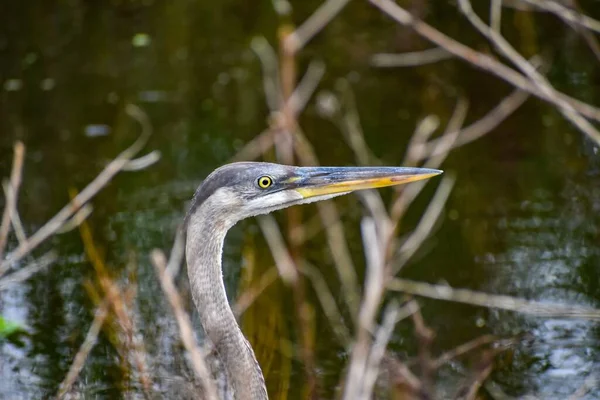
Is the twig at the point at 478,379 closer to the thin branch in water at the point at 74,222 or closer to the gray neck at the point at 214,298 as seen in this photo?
the gray neck at the point at 214,298

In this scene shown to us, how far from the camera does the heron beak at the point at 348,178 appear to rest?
337cm

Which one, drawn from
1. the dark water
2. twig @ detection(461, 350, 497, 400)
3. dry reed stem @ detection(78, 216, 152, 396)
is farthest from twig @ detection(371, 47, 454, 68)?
twig @ detection(461, 350, 497, 400)

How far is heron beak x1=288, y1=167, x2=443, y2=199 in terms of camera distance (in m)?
3.37

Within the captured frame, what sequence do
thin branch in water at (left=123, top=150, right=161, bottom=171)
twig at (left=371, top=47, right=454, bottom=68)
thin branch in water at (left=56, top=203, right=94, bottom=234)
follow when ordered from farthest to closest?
twig at (left=371, top=47, right=454, bottom=68), thin branch in water at (left=56, top=203, right=94, bottom=234), thin branch in water at (left=123, top=150, right=161, bottom=171)

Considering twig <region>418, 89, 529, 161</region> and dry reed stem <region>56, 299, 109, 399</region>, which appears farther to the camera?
twig <region>418, 89, 529, 161</region>

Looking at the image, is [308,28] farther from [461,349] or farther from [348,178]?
[461,349]

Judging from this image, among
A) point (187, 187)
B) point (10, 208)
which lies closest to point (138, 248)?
point (187, 187)

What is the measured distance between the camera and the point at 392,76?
9188 millimetres

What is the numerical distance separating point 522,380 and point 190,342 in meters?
3.57

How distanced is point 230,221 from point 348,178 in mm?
414

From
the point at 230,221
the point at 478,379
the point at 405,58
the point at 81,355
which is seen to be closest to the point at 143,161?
the point at 81,355

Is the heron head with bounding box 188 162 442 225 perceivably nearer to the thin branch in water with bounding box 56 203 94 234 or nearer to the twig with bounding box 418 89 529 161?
the twig with bounding box 418 89 529 161

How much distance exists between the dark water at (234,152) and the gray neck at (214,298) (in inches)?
40.2

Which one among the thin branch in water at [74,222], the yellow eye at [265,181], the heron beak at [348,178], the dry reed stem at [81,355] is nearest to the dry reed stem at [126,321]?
the dry reed stem at [81,355]
